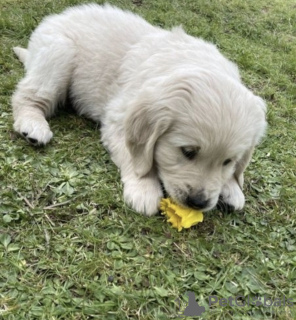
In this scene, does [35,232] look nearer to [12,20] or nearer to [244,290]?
[244,290]

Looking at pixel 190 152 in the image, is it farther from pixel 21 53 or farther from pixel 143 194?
pixel 21 53

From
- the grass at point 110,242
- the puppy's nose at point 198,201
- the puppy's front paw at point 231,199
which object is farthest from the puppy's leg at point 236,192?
the puppy's nose at point 198,201

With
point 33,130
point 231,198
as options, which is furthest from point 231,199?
point 33,130

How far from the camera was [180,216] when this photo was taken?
2.96 meters

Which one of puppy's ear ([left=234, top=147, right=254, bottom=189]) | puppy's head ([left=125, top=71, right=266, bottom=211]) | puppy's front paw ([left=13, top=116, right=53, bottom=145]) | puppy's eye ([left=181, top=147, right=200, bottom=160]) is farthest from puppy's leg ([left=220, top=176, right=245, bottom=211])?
puppy's front paw ([left=13, top=116, right=53, bottom=145])

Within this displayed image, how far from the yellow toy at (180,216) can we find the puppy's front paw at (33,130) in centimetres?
126

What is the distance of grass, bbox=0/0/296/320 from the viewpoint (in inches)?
93.5

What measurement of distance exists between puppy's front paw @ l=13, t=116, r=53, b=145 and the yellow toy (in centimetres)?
126

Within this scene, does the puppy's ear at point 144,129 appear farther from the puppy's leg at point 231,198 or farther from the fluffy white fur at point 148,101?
the puppy's leg at point 231,198

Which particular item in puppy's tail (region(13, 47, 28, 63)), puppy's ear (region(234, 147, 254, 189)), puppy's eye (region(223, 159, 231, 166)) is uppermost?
puppy's eye (region(223, 159, 231, 166))

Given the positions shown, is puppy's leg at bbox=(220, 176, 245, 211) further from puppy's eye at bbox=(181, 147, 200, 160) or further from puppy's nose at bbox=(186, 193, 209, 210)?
puppy's eye at bbox=(181, 147, 200, 160)

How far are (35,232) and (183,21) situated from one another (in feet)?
16.4

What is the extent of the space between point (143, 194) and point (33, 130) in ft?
3.85

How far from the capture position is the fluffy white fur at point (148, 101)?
2840 mm
